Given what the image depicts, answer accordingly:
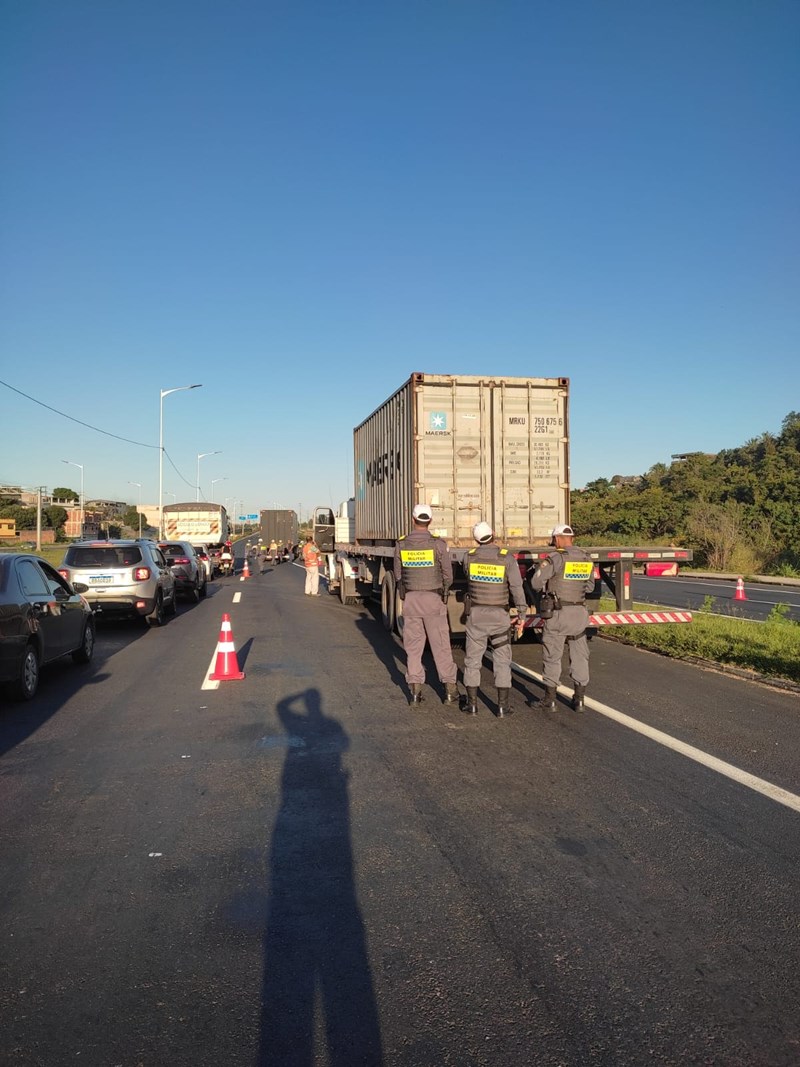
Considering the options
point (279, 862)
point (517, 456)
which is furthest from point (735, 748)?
point (517, 456)

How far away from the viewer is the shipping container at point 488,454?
459 inches

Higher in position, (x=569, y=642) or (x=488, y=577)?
(x=488, y=577)

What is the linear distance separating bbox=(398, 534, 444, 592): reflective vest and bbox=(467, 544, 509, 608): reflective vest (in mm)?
434

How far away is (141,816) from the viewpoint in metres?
4.88

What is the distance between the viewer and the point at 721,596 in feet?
72.1

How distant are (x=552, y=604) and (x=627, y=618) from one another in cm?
314

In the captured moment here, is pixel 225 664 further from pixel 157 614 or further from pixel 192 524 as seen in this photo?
pixel 192 524

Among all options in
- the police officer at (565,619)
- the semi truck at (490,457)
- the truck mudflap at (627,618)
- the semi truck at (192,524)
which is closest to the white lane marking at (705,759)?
the police officer at (565,619)

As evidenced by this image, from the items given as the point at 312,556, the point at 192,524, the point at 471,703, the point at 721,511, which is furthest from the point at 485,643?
the point at 192,524

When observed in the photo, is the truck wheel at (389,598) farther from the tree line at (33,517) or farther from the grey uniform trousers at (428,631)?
the tree line at (33,517)

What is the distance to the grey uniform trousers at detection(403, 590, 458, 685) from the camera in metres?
7.99

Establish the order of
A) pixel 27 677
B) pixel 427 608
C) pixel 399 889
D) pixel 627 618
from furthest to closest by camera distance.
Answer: pixel 627 618
pixel 27 677
pixel 427 608
pixel 399 889

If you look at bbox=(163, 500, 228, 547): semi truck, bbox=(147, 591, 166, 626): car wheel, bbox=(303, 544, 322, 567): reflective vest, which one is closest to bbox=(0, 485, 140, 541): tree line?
bbox=(163, 500, 228, 547): semi truck

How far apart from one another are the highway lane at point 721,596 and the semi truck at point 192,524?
794 inches
